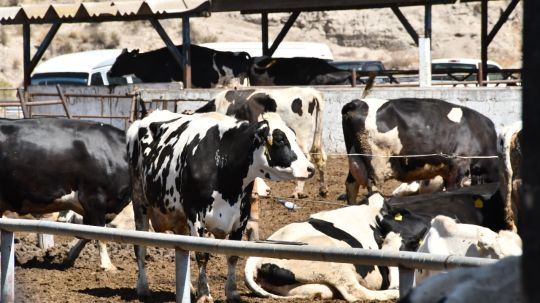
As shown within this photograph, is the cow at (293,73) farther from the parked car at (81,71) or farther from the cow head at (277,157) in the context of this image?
the cow head at (277,157)

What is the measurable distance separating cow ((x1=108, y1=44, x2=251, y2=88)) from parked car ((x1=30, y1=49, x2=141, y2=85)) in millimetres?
547

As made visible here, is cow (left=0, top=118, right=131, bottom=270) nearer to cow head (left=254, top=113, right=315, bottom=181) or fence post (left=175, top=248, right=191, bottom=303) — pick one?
cow head (left=254, top=113, right=315, bottom=181)

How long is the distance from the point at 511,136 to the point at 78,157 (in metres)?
4.45

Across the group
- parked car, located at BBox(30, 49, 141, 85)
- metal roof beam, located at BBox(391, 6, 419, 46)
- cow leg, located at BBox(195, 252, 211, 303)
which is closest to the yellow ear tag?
cow leg, located at BBox(195, 252, 211, 303)

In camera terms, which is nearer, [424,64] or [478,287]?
[478,287]

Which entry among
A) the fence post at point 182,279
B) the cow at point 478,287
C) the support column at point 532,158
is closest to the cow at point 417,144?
the fence post at point 182,279

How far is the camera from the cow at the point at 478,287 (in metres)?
2.24

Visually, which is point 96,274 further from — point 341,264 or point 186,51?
point 186,51

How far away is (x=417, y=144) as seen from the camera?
46.9 ft

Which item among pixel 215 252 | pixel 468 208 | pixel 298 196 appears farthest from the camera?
pixel 298 196

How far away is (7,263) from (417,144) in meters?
8.38

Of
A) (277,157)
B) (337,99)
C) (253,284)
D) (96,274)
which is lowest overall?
(96,274)

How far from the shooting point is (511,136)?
33.7 feet

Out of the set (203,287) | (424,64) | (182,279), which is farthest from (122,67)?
(182,279)
